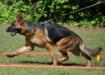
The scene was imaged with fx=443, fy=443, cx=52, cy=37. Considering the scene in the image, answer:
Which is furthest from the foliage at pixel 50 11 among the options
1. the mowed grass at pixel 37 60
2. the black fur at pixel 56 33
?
the black fur at pixel 56 33

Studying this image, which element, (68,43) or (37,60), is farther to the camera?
(37,60)

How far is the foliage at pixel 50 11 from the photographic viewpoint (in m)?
19.8

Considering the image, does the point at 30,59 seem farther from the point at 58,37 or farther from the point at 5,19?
the point at 5,19

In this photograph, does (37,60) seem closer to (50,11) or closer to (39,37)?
(39,37)

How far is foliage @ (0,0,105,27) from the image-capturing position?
19.8 meters

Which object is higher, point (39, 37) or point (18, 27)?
point (18, 27)

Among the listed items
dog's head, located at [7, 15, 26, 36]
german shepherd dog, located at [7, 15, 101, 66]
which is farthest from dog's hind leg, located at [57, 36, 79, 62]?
dog's head, located at [7, 15, 26, 36]

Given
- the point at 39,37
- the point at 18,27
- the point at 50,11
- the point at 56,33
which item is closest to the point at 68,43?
the point at 56,33

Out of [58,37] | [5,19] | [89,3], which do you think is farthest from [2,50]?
[89,3]

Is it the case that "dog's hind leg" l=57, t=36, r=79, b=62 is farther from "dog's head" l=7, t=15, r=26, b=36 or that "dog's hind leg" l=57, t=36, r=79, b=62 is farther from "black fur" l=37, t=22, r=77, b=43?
"dog's head" l=7, t=15, r=26, b=36

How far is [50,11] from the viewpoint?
65.9 ft

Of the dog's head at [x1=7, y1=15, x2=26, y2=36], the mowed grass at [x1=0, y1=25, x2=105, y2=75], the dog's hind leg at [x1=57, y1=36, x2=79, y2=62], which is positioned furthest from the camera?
the dog's head at [x1=7, y1=15, x2=26, y2=36]

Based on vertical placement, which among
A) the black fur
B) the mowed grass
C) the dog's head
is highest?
the dog's head

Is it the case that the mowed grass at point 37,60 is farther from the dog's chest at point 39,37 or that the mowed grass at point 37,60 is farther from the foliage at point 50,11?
the foliage at point 50,11
